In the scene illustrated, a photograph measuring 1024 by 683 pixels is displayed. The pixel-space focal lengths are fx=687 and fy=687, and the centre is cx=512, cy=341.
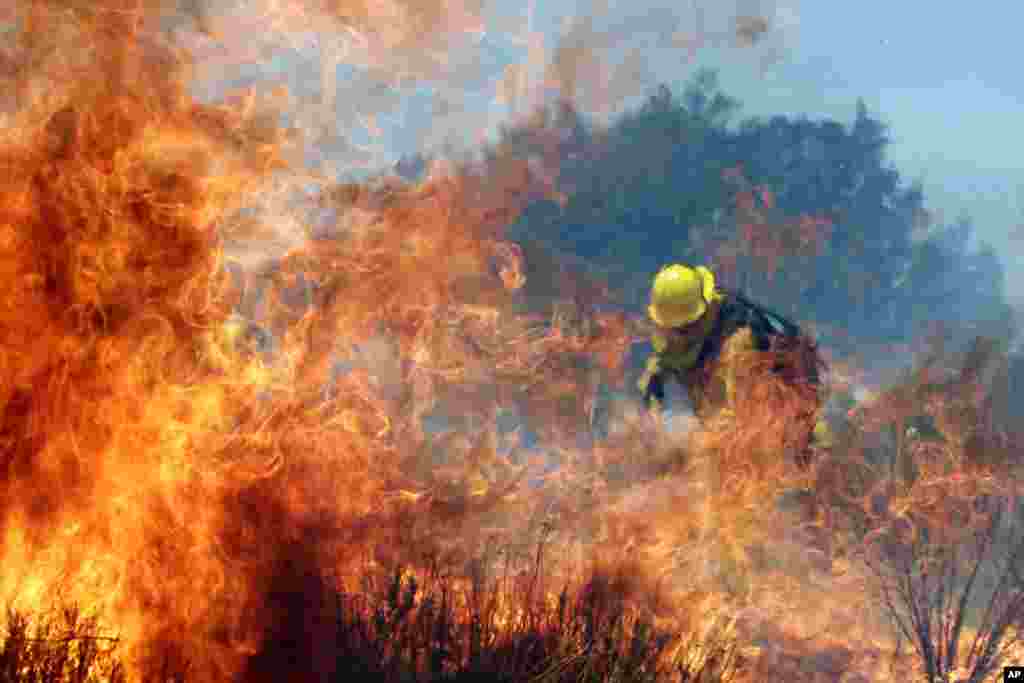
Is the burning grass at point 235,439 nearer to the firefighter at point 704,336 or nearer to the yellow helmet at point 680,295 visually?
the firefighter at point 704,336

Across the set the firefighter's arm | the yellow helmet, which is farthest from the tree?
the yellow helmet

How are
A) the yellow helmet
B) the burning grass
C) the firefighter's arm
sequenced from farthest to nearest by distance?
the firefighter's arm < the yellow helmet < the burning grass

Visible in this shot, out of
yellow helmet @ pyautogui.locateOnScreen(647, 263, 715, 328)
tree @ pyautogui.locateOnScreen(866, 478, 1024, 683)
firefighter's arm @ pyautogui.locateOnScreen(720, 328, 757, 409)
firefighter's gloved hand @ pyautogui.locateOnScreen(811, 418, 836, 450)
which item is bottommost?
tree @ pyautogui.locateOnScreen(866, 478, 1024, 683)

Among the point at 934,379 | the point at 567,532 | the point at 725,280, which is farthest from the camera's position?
the point at 725,280

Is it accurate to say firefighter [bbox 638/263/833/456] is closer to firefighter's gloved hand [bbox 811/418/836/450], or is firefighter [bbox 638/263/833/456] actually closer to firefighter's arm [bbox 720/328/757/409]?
firefighter's arm [bbox 720/328/757/409]

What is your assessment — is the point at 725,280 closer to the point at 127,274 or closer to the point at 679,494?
the point at 679,494

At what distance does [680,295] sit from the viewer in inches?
218

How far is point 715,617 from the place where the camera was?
5.25 meters

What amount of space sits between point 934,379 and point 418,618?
701cm

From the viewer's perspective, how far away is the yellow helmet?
5.54 m

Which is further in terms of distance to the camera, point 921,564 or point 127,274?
point 921,564

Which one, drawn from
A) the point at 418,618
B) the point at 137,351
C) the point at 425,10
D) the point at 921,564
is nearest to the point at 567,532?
the point at 418,618

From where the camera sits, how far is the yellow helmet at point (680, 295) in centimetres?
554

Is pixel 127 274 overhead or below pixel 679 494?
overhead
